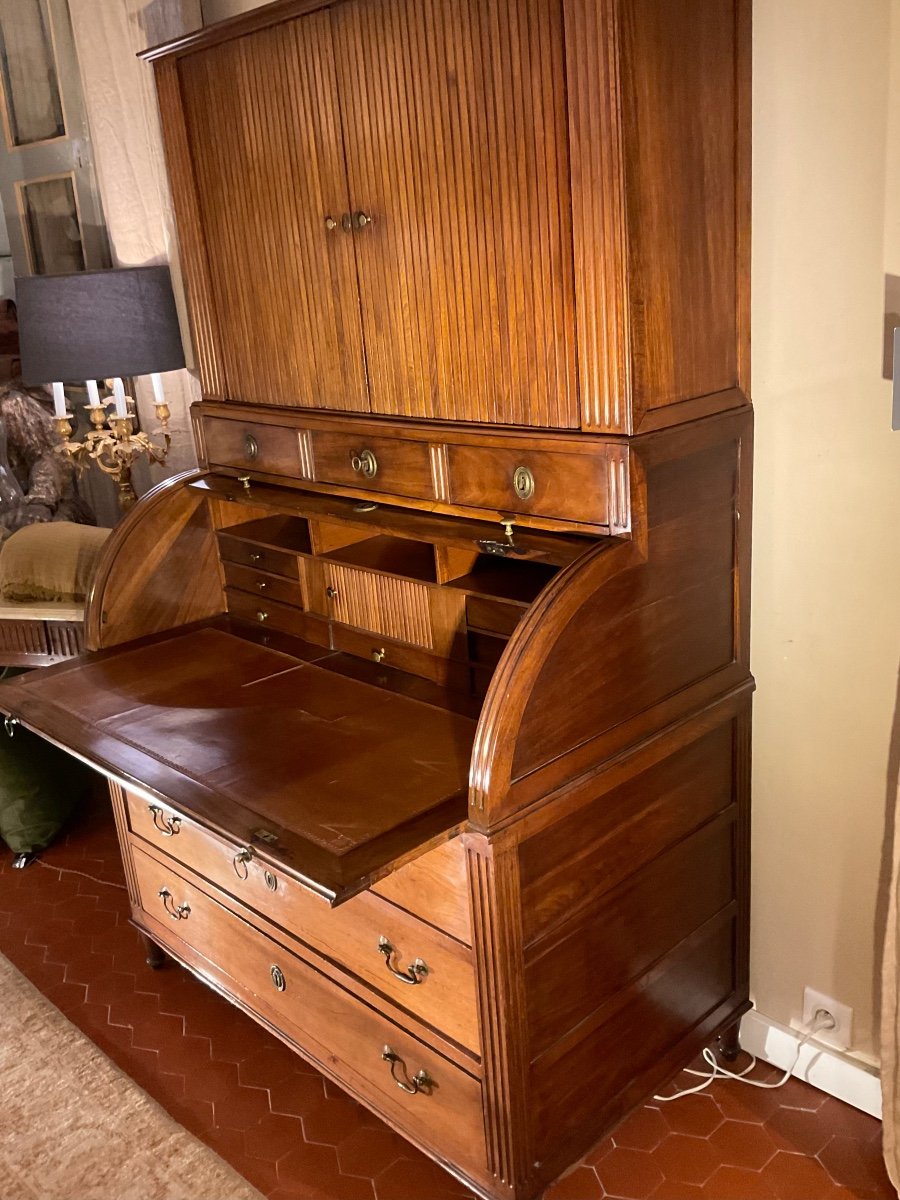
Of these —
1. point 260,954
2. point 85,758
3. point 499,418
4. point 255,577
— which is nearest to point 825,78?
point 499,418

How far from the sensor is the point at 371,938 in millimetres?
1915

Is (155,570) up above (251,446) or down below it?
below

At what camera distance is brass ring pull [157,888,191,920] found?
8.05ft

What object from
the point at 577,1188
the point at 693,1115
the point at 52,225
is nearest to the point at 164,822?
Result: the point at 577,1188

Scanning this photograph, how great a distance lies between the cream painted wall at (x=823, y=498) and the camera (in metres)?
1.71

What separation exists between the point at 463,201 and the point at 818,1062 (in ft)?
5.91

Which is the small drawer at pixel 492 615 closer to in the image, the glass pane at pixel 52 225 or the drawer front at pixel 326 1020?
the drawer front at pixel 326 1020

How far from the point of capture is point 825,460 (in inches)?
73.5

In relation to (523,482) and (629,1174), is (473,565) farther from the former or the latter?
(629,1174)

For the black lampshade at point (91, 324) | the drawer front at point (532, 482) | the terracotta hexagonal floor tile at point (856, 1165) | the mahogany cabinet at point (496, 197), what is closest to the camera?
the mahogany cabinet at point (496, 197)

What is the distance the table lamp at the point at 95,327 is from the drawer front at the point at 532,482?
3.85 feet

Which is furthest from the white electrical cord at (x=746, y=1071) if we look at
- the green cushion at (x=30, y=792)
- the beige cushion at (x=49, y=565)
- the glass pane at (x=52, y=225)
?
the glass pane at (x=52, y=225)

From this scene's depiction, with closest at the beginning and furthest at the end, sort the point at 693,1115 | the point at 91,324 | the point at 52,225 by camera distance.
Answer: the point at 693,1115 < the point at 91,324 < the point at 52,225

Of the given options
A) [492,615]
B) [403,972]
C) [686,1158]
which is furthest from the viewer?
[686,1158]
